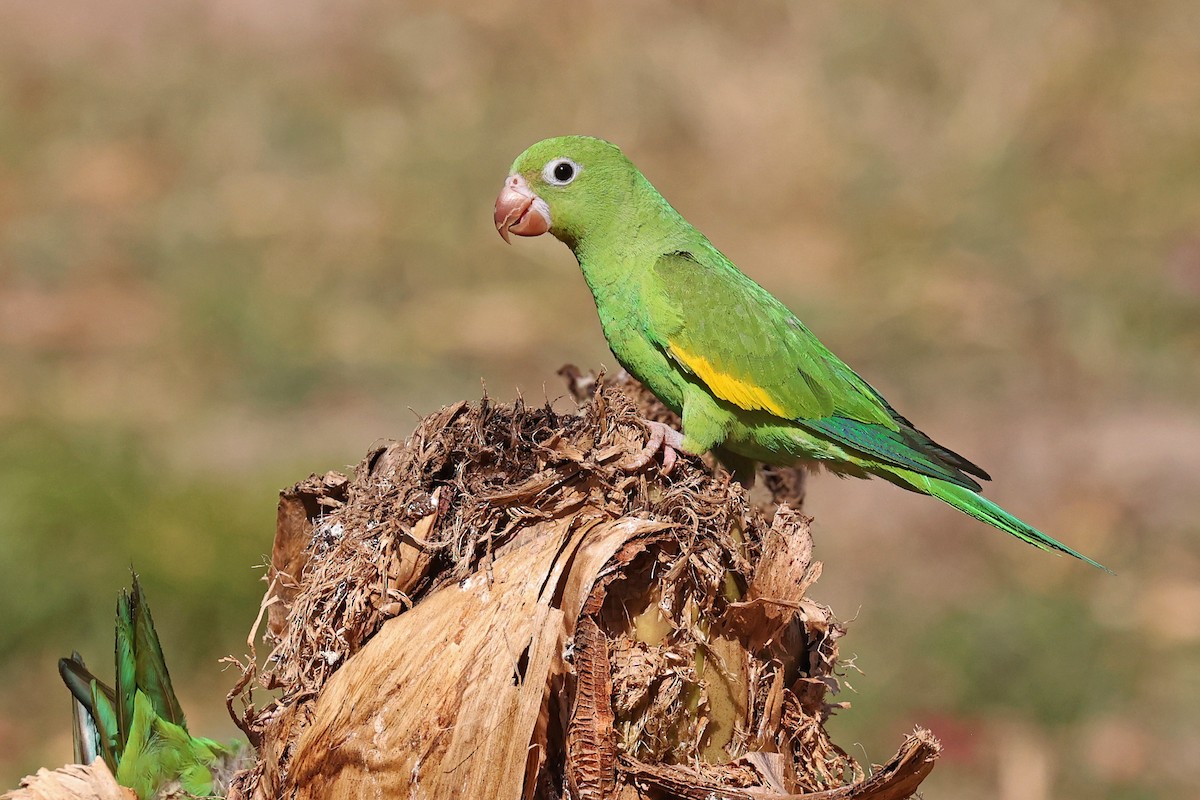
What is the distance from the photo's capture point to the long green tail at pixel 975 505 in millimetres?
4297

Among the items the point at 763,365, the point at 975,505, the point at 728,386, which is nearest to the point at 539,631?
the point at 728,386

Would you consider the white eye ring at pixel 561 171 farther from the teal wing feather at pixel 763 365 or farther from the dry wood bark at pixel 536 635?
the dry wood bark at pixel 536 635

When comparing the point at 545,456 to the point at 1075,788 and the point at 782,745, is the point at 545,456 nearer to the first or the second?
the point at 782,745

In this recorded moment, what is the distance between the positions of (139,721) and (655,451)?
1561 mm

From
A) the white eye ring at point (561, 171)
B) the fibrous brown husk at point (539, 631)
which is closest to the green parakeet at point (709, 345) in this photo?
the white eye ring at point (561, 171)

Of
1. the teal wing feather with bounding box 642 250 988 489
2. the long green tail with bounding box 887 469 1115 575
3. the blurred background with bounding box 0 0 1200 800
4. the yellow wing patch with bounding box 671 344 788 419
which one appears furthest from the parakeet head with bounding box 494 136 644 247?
the blurred background with bounding box 0 0 1200 800

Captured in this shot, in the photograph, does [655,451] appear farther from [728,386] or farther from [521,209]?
[521,209]

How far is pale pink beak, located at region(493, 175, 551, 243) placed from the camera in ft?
16.0

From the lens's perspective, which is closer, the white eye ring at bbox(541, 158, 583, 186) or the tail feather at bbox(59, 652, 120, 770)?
the tail feather at bbox(59, 652, 120, 770)

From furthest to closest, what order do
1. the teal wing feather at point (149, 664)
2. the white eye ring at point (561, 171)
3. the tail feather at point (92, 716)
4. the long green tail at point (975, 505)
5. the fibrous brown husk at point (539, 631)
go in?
the white eye ring at point (561, 171), the long green tail at point (975, 505), the tail feather at point (92, 716), the teal wing feather at point (149, 664), the fibrous brown husk at point (539, 631)

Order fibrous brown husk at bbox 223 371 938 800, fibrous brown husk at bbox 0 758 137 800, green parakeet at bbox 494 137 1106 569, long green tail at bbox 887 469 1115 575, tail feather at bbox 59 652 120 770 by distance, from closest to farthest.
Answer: fibrous brown husk at bbox 223 371 938 800, fibrous brown husk at bbox 0 758 137 800, tail feather at bbox 59 652 120 770, long green tail at bbox 887 469 1115 575, green parakeet at bbox 494 137 1106 569

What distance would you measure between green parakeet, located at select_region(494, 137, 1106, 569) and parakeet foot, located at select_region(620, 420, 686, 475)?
79 cm

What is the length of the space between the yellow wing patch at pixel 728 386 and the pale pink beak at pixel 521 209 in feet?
2.82

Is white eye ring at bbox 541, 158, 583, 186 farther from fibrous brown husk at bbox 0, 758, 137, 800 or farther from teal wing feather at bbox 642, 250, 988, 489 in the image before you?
→ fibrous brown husk at bbox 0, 758, 137, 800
